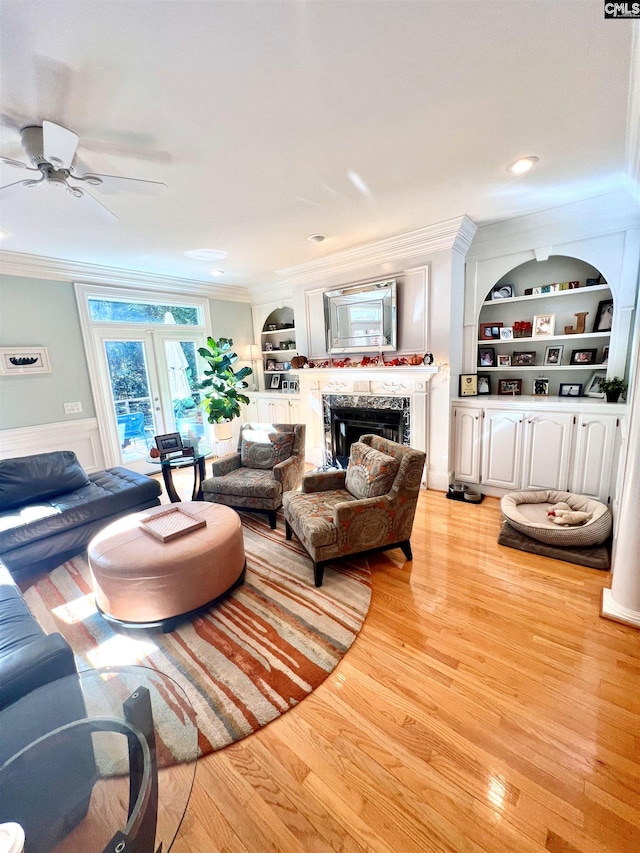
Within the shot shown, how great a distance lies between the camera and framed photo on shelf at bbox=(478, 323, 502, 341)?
3721mm

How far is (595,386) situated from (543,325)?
0.76m

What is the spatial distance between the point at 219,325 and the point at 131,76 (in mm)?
4224

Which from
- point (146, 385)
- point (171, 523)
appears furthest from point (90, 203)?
point (146, 385)

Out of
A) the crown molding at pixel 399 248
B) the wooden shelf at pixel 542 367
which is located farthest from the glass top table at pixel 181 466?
the wooden shelf at pixel 542 367

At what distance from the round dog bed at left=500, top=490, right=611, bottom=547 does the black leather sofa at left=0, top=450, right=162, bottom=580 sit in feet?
10.5

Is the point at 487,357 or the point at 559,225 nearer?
the point at 559,225

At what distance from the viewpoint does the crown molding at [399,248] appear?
326 centimetres

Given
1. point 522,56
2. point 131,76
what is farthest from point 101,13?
point 522,56

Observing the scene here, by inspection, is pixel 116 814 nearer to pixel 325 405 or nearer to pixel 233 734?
pixel 233 734

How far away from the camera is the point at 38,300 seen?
3.78 m

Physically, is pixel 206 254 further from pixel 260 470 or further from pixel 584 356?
pixel 584 356

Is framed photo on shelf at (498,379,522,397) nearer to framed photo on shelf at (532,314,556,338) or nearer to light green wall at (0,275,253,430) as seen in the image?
framed photo on shelf at (532,314,556,338)

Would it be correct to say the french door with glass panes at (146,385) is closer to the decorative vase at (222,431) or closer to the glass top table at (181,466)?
the decorative vase at (222,431)

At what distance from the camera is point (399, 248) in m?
3.62
